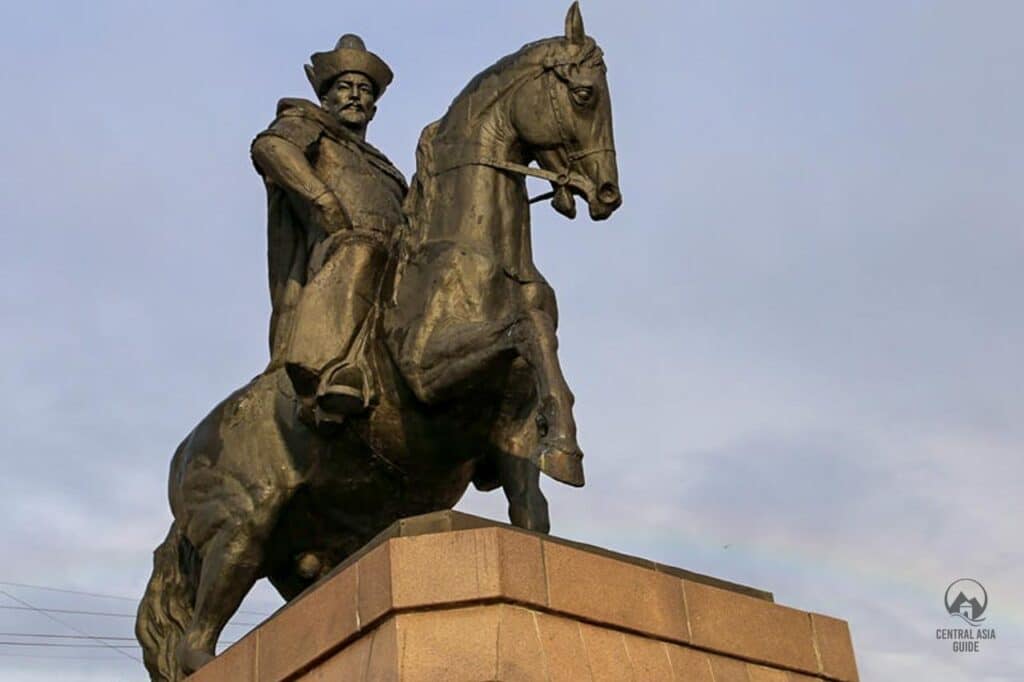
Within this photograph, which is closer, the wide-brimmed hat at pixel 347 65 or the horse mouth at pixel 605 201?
the horse mouth at pixel 605 201

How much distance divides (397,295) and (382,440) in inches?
29.9

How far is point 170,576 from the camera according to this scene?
11.3m

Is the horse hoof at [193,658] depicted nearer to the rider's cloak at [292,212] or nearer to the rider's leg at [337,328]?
the rider's leg at [337,328]

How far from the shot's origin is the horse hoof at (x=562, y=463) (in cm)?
832

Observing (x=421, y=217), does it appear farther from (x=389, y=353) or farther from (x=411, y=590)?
(x=411, y=590)

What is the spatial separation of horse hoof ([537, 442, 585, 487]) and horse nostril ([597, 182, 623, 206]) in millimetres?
1642

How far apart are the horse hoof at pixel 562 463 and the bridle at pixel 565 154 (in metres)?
1.70

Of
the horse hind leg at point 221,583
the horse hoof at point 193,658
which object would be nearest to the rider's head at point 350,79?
the horse hind leg at point 221,583

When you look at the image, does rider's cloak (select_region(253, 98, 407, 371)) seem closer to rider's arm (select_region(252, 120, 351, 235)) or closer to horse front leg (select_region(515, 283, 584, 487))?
rider's arm (select_region(252, 120, 351, 235))

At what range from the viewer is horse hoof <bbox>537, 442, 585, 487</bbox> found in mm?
8320

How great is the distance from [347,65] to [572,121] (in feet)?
7.18

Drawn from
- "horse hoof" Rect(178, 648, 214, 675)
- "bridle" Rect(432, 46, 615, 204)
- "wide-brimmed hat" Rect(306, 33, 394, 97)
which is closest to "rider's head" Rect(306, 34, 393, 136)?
"wide-brimmed hat" Rect(306, 33, 394, 97)

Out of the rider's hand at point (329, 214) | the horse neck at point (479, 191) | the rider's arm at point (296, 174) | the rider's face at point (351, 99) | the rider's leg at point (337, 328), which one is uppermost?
the rider's face at point (351, 99)

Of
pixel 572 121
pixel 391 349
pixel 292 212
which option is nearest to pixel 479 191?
pixel 572 121
